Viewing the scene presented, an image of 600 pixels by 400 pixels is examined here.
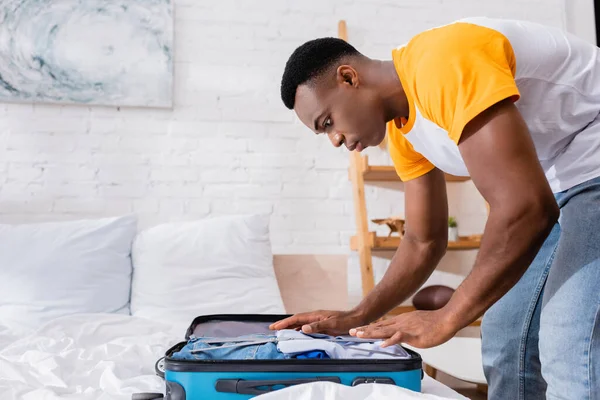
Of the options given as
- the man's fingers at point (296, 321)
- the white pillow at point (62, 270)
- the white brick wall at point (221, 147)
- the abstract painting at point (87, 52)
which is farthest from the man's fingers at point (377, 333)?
the abstract painting at point (87, 52)

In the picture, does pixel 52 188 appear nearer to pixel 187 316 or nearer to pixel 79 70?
pixel 79 70

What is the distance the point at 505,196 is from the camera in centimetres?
85

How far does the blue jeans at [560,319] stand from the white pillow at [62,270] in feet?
4.81

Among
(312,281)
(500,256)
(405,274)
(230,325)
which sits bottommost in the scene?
(312,281)

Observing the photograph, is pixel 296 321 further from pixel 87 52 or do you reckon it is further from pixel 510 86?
pixel 87 52

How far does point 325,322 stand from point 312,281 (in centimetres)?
139

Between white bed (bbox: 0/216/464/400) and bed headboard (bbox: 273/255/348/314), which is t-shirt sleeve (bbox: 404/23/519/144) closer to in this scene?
white bed (bbox: 0/216/464/400)

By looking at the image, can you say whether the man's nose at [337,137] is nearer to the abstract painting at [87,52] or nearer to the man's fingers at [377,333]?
the man's fingers at [377,333]

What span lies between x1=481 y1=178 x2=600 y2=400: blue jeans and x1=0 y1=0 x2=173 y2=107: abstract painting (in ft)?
6.40

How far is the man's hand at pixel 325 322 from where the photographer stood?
44.6 inches

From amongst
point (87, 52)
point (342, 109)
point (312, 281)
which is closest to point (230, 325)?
point (342, 109)

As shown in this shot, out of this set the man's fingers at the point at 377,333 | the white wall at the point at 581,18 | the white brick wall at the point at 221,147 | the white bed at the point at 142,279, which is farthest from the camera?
the white wall at the point at 581,18

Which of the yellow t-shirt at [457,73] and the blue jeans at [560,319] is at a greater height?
the yellow t-shirt at [457,73]

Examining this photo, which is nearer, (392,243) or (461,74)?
(461,74)
